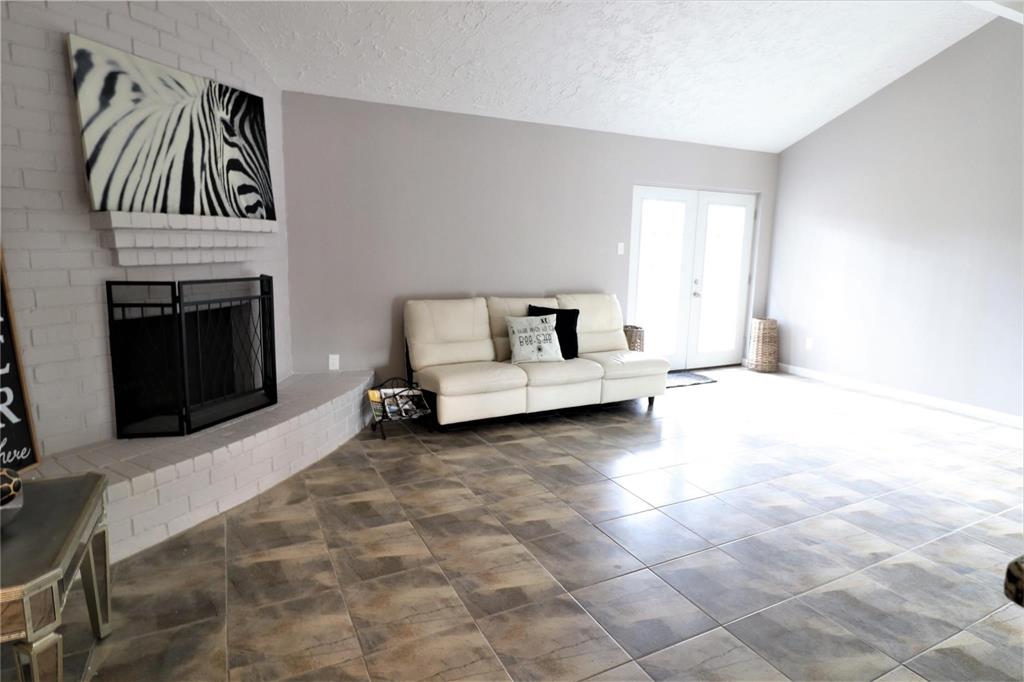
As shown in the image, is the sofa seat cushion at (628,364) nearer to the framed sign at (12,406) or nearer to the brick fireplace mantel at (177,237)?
the brick fireplace mantel at (177,237)

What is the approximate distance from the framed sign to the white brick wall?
0.17 feet

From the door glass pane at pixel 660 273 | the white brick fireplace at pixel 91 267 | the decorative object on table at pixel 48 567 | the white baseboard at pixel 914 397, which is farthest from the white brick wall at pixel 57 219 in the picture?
the white baseboard at pixel 914 397

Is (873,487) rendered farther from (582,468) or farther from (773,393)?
(773,393)

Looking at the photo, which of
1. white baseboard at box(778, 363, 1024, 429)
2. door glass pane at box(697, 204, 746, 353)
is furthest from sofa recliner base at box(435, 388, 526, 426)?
white baseboard at box(778, 363, 1024, 429)

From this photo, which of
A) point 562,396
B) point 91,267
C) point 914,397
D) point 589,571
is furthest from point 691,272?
point 91,267

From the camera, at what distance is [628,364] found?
4.80m

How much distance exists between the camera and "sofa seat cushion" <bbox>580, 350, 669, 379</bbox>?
474cm

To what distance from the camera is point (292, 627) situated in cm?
210

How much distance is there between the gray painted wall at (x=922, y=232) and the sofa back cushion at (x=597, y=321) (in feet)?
7.75

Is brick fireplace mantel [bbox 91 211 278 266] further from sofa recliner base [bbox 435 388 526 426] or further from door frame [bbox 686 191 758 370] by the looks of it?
door frame [bbox 686 191 758 370]

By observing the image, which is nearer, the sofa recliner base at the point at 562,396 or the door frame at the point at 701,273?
the sofa recliner base at the point at 562,396

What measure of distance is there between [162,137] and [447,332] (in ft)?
7.56

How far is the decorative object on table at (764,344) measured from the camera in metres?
6.50

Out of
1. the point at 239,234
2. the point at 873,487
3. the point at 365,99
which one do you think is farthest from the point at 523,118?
the point at 873,487
